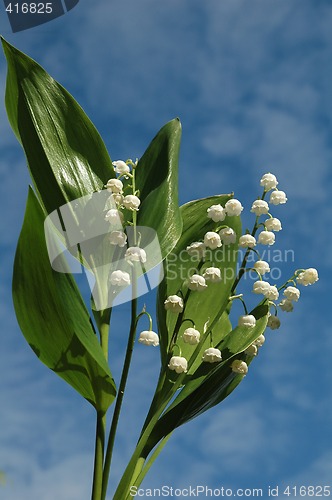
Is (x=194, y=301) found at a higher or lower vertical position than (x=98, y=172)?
lower

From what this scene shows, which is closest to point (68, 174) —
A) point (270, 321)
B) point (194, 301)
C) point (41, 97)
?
point (41, 97)

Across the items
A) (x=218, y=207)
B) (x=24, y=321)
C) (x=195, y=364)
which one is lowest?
(x=195, y=364)

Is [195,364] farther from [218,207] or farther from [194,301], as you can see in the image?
[218,207]

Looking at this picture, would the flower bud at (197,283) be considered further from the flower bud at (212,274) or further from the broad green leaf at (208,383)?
the broad green leaf at (208,383)

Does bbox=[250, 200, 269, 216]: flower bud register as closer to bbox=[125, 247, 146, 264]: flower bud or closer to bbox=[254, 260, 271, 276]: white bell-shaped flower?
bbox=[254, 260, 271, 276]: white bell-shaped flower

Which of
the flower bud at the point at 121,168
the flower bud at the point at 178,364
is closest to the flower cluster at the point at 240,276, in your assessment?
the flower bud at the point at 178,364

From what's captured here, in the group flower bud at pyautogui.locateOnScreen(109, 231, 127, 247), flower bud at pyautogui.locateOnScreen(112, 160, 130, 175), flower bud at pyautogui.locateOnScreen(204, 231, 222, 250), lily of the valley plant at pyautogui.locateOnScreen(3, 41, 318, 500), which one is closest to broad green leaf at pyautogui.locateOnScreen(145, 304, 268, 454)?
lily of the valley plant at pyautogui.locateOnScreen(3, 41, 318, 500)
